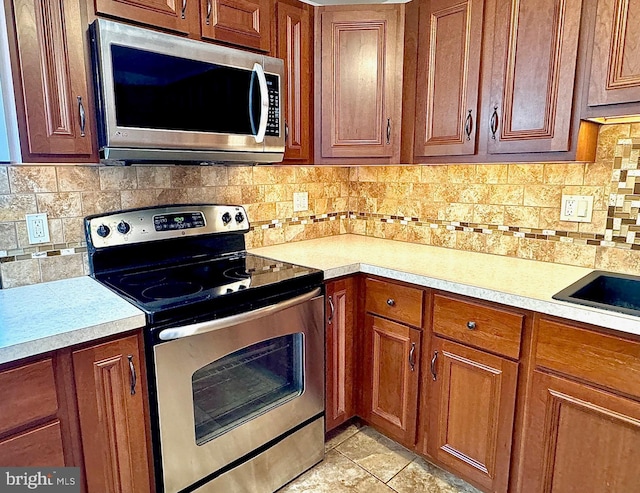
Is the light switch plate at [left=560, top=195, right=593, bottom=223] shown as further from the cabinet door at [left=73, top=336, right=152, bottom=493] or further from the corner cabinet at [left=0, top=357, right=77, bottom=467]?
the corner cabinet at [left=0, top=357, right=77, bottom=467]

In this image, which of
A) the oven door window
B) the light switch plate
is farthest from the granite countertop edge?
the oven door window

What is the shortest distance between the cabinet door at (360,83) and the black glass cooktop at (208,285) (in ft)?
2.18

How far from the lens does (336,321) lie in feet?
6.20

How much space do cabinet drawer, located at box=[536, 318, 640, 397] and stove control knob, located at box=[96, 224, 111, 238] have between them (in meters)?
1.61

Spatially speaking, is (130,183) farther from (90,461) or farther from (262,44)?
(90,461)

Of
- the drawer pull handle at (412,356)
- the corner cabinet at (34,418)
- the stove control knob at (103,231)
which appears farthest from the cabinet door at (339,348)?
the corner cabinet at (34,418)

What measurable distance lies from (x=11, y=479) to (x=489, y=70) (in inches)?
79.7

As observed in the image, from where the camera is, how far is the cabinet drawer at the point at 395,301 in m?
1.73

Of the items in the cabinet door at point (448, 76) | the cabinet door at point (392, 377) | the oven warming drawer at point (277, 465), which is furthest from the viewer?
the cabinet door at point (392, 377)

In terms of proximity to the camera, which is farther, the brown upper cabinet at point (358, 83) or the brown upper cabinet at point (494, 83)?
the brown upper cabinet at point (358, 83)

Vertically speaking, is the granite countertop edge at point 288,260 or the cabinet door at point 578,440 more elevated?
the granite countertop edge at point 288,260

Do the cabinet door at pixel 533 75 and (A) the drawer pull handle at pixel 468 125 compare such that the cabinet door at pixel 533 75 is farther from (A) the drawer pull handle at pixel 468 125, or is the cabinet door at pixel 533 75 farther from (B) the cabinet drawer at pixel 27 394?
(B) the cabinet drawer at pixel 27 394

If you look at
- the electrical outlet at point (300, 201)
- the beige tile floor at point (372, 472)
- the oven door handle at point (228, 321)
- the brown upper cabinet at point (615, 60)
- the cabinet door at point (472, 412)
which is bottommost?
the beige tile floor at point (372, 472)

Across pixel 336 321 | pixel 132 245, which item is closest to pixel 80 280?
pixel 132 245
